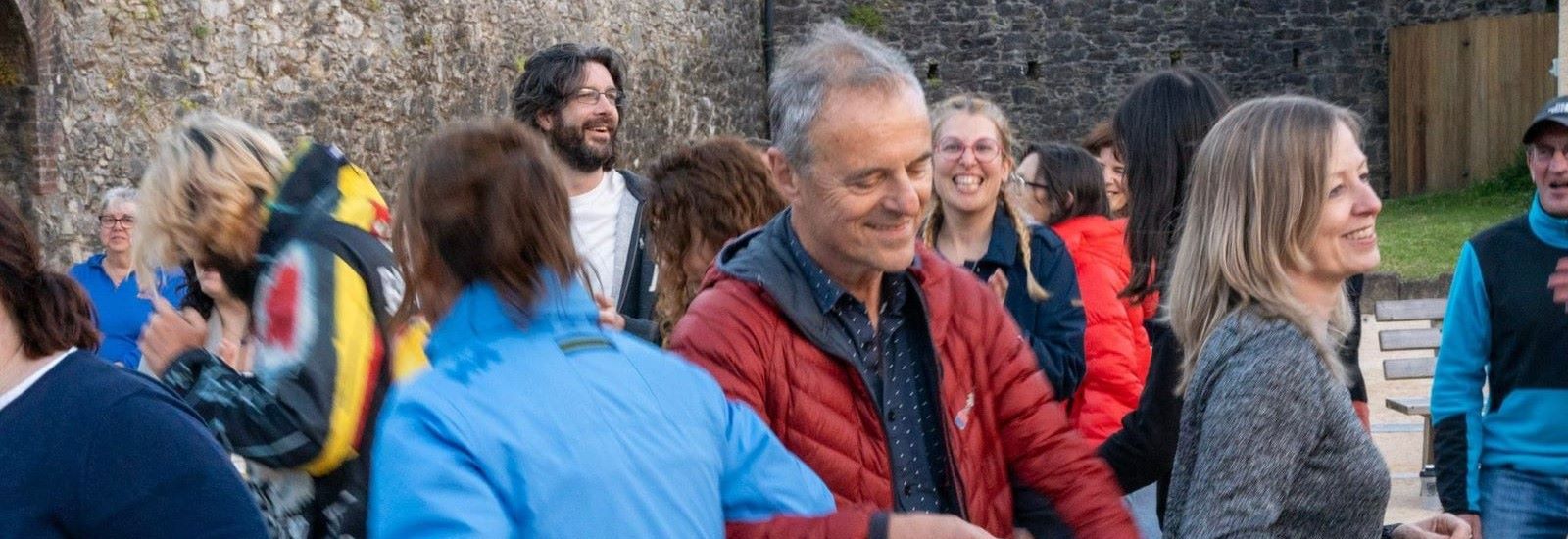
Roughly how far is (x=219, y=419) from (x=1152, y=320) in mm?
1534

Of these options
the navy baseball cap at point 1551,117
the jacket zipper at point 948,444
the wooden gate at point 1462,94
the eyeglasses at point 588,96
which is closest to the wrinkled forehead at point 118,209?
the eyeglasses at point 588,96

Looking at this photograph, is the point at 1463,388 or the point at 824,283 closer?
the point at 824,283

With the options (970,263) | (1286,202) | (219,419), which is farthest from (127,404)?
(970,263)

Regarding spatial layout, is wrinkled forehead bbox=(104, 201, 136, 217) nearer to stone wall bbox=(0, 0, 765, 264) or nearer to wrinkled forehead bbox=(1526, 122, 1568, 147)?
stone wall bbox=(0, 0, 765, 264)

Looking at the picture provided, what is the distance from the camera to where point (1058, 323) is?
4.24 metres

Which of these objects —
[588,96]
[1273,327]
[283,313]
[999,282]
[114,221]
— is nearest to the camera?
[1273,327]

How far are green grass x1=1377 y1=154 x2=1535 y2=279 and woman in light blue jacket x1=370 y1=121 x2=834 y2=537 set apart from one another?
13125 millimetres

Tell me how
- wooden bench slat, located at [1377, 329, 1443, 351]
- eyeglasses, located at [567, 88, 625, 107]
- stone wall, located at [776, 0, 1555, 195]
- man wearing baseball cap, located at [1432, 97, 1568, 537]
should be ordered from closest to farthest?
1. man wearing baseball cap, located at [1432, 97, 1568, 537]
2. eyeglasses, located at [567, 88, 625, 107]
3. wooden bench slat, located at [1377, 329, 1443, 351]
4. stone wall, located at [776, 0, 1555, 195]

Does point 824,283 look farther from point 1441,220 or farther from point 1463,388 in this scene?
point 1441,220

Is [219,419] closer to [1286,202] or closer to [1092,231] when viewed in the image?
[1286,202]

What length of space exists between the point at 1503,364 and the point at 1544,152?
47cm

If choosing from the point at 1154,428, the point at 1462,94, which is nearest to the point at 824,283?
the point at 1154,428

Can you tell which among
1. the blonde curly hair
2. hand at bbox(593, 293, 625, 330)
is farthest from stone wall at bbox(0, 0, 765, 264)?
the blonde curly hair

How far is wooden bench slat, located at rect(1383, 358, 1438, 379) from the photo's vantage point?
770cm
